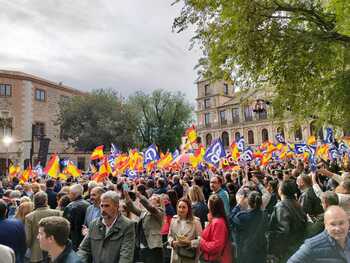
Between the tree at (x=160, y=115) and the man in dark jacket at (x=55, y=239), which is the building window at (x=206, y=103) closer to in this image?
the tree at (x=160, y=115)

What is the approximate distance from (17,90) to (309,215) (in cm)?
3613

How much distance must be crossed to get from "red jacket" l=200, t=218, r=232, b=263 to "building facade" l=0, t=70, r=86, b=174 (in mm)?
30817

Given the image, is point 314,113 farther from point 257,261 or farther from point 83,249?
point 83,249

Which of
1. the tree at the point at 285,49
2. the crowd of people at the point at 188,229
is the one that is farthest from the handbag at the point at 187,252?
the tree at the point at 285,49

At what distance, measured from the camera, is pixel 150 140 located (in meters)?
51.2

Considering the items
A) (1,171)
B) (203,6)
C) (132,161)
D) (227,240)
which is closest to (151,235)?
(227,240)

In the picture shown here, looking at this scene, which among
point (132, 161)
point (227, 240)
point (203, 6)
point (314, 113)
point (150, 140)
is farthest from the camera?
point (150, 140)

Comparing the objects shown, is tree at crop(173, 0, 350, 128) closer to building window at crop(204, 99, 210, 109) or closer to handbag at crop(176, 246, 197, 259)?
handbag at crop(176, 246, 197, 259)

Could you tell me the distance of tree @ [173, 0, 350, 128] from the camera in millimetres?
6402

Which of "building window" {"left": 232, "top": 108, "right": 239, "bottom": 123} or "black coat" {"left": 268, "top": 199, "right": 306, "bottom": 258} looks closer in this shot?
"black coat" {"left": 268, "top": 199, "right": 306, "bottom": 258}

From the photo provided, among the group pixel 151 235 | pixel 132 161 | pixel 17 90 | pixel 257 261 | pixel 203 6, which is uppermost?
pixel 17 90

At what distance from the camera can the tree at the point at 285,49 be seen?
21.0 feet

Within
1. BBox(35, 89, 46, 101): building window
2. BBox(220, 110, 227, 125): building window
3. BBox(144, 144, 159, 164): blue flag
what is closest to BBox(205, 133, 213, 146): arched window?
BBox(220, 110, 227, 125): building window

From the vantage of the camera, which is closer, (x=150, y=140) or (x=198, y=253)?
(x=198, y=253)
